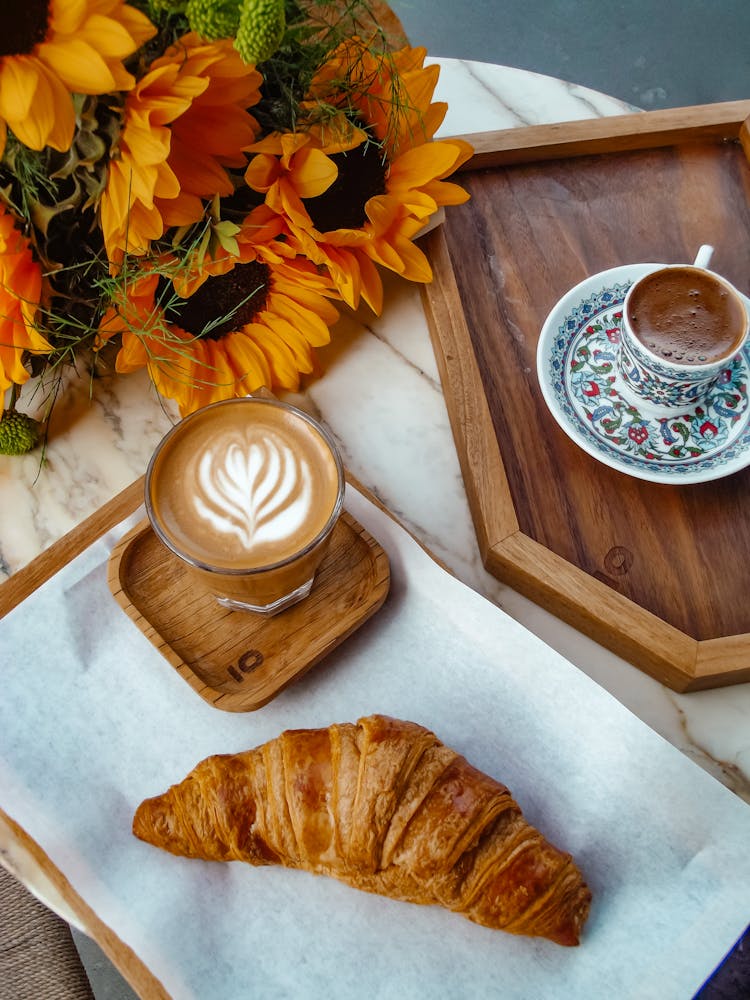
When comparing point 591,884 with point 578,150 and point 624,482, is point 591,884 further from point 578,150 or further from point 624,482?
point 578,150

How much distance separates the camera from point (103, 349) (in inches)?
58.0

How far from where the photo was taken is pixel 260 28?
97cm

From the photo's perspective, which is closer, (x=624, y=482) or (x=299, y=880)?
(x=299, y=880)

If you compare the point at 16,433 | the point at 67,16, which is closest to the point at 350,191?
the point at 67,16

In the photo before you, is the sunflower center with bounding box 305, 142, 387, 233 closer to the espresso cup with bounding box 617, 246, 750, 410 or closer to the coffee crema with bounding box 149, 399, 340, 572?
the coffee crema with bounding box 149, 399, 340, 572

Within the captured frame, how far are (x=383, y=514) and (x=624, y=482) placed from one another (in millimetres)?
359

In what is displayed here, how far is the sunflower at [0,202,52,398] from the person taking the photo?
1141mm

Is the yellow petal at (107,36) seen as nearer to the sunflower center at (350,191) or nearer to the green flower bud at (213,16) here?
the green flower bud at (213,16)

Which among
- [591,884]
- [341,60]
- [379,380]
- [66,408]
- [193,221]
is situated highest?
[341,60]

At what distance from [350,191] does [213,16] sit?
366mm

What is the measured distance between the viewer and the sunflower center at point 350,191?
1326mm

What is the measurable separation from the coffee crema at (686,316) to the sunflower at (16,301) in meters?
0.81

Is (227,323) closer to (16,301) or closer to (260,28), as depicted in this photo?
(16,301)

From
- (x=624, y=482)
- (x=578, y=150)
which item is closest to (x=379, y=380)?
(x=624, y=482)
